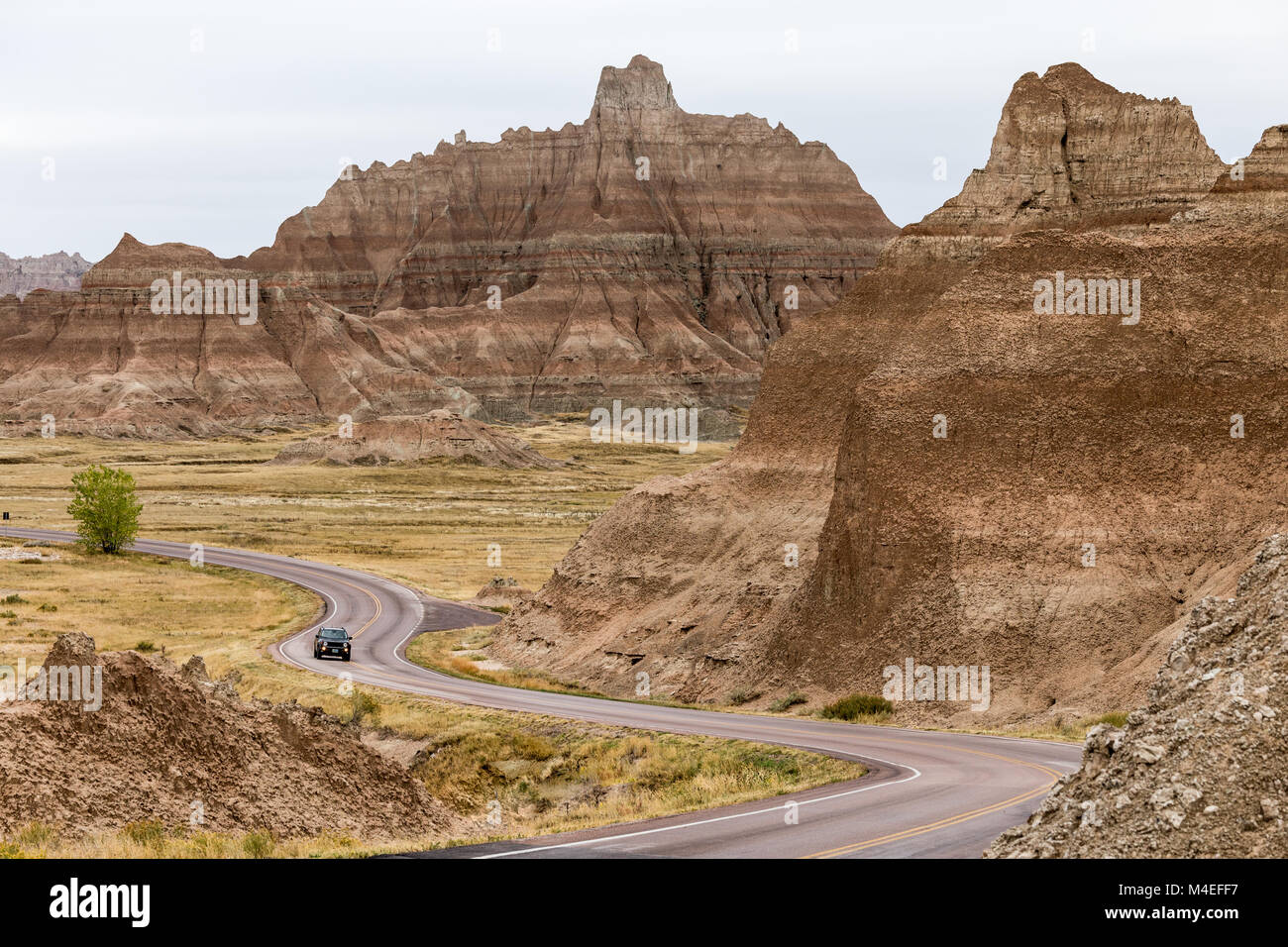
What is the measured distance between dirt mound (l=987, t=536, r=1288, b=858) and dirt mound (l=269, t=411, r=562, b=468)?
455ft

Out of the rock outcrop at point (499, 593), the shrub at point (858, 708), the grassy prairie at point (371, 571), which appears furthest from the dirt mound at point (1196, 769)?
the rock outcrop at point (499, 593)

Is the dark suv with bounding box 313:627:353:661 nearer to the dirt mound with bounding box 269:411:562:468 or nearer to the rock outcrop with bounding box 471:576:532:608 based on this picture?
the rock outcrop with bounding box 471:576:532:608

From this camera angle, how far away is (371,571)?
7931cm

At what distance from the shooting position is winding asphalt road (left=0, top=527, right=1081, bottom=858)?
55.9 feet

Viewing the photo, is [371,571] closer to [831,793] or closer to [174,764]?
[174,764]

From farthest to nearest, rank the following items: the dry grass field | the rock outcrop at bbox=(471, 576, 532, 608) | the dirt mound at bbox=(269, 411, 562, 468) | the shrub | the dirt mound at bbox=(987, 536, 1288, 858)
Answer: the dirt mound at bbox=(269, 411, 562, 468) → the dry grass field → the rock outcrop at bbox=(471, 576, 532, 608) → the shrub → the dirt mound at bbox=(987, 536, 1288, 858)

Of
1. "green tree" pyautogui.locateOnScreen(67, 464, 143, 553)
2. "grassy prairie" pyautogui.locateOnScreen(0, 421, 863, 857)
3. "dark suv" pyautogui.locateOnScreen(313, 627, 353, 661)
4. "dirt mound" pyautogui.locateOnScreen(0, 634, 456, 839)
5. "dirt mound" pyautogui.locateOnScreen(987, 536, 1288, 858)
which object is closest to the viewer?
"dirt mound" pyautogui.locateOnScreen(987, 536, 1288, 858)

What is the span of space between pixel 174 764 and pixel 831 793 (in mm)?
10045

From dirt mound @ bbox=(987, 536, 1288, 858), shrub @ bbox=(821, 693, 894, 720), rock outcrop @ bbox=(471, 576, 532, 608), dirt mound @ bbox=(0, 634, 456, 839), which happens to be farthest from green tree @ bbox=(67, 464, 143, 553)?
dirt mound @ bbox=(987, 536, 1288, 858)

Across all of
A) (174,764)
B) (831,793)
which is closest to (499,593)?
(174,764)

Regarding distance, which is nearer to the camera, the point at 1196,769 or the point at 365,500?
the point at 1196,769

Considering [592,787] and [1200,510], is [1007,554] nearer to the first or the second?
[1200,510]

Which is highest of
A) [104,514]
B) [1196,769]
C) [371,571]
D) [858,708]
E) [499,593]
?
[104,514]

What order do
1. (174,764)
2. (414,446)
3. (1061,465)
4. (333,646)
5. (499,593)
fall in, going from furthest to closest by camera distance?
(414,446)
(499,593)
(333,646)
(1061,465)
(174,764)
